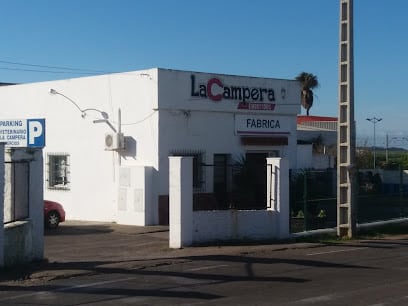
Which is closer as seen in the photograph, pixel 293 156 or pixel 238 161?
pixel 238 161

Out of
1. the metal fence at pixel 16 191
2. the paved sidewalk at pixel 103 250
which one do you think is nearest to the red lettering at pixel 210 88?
the paved sidewalk at pixel 103 250

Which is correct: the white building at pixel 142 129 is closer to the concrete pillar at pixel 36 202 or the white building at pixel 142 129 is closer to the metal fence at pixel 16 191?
the concrete pillar at pixel 36 202

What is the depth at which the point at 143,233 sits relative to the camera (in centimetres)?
1928

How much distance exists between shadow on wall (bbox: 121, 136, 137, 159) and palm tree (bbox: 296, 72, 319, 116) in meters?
50.3

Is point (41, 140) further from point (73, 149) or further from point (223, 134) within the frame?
point (223, 134)

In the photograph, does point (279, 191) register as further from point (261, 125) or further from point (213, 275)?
point (261, 125)

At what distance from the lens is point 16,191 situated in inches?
515

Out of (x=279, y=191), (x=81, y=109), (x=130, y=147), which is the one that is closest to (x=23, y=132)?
(x=81, y=109)

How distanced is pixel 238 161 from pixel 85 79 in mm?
6003

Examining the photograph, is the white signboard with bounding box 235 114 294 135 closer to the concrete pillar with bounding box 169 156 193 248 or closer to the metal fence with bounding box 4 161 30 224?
the concrete pillar with bounding box 169 156 193 248

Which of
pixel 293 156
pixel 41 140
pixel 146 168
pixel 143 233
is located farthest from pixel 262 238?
pixel 41 140

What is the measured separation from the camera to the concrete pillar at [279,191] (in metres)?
17.6

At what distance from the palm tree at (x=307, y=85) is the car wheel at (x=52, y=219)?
5210 centimetres

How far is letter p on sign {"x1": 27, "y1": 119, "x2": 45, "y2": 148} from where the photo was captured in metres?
24.1
